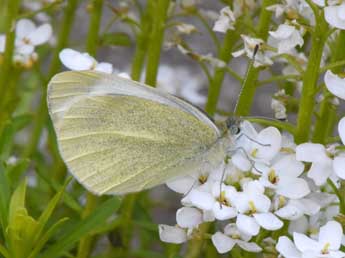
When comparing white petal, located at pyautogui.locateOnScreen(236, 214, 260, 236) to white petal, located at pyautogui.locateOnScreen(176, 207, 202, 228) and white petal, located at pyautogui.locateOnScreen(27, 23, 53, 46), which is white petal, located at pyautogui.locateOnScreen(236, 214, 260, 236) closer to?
white petal, located at pyautogui.locateOnScreen(176, 207, 202, 228)

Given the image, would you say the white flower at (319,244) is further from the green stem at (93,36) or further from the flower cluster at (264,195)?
the green stem at (93,36)

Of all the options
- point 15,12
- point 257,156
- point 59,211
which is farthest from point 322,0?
point 59,211

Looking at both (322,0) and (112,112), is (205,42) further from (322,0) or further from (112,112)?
(322,0)

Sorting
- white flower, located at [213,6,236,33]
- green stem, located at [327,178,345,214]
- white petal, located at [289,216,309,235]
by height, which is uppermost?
white flower, located at [213,6,236,33]

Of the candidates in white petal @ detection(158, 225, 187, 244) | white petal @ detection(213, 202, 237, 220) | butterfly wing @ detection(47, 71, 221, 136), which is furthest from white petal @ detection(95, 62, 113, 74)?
white petal @ detection(213, 202, 237, 220)

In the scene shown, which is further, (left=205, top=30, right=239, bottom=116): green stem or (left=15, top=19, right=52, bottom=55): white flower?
(left=15, top=19, right=52, bottom=55): white flower

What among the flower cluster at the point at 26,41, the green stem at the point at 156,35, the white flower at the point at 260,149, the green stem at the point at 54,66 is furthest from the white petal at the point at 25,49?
the white flower at the point at 260,149

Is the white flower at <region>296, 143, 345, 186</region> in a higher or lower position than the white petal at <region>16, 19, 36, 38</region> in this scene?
lower

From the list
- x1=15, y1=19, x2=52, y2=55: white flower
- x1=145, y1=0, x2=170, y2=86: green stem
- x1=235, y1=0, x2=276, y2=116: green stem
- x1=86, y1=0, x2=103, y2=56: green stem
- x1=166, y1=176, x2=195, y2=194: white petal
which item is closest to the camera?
x1=166, y1=176, x2=195, y2=194: white petal
